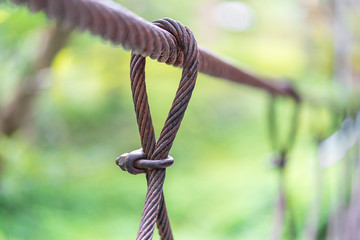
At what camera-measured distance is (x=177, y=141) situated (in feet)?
9.34

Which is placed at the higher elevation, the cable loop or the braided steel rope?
the braided steel rope

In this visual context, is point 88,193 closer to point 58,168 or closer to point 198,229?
point 58,168

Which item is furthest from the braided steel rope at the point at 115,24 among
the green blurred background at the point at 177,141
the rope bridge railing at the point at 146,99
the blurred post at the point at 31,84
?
the blurred post at the point at 31,84

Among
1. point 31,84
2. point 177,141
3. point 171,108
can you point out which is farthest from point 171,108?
point 177,141

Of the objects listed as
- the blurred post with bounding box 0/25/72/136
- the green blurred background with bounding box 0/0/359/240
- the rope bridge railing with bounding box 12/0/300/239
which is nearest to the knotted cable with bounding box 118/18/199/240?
the rope bridge railing with bounding box 12/0/300/239

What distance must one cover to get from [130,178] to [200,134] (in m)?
1.03

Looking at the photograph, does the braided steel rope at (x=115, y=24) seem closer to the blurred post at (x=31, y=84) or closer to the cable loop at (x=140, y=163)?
the cable loop at (x=140, y=163)

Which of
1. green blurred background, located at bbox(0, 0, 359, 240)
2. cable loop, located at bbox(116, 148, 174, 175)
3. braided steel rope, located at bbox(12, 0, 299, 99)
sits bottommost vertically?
cable loop, located at bbox(116, 148, 174, 175)

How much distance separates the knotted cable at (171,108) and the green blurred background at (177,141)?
1.36 feet

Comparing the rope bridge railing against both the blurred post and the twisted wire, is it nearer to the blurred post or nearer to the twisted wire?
the twisted wire

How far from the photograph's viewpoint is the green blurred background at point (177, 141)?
1443 mm

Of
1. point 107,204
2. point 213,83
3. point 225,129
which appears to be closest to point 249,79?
point 107,204

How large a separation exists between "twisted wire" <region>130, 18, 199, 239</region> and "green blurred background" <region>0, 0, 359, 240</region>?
16.3 inches

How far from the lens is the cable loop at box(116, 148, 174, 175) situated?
22 cm
